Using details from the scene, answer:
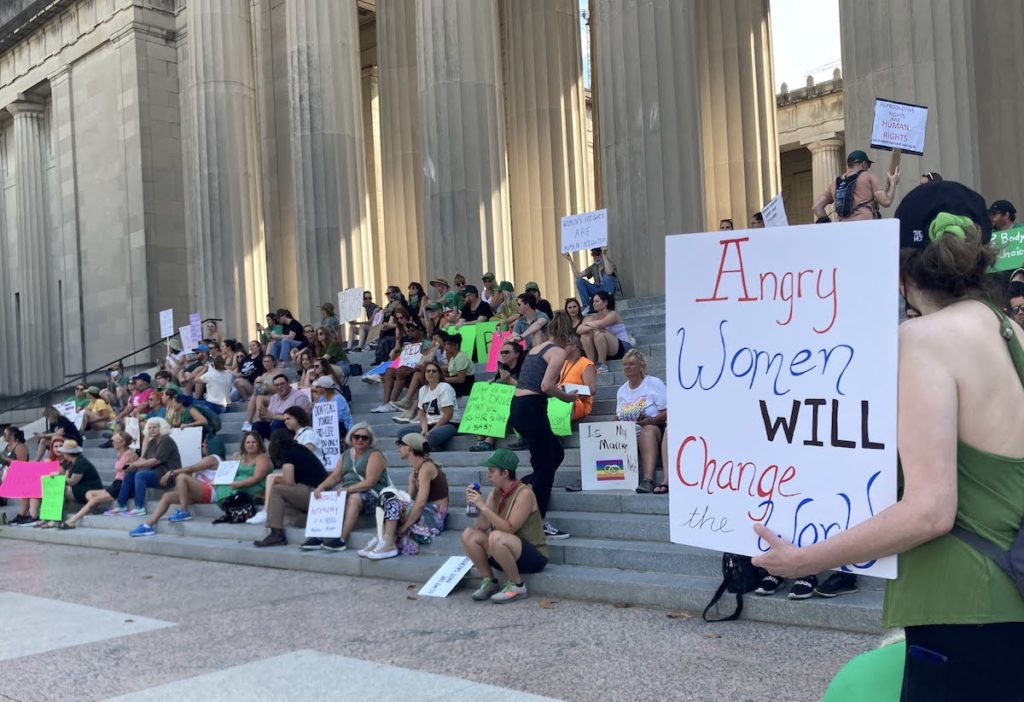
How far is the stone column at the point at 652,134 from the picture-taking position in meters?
14.4

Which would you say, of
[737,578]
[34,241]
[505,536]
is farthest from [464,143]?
[34,241]

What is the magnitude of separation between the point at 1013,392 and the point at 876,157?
1119 centimetres

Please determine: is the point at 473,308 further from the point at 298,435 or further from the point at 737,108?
the point at 737,108

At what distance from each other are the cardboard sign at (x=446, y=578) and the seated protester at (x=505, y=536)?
0.64 ft

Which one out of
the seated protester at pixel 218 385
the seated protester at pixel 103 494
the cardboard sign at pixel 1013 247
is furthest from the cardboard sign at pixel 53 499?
the cardboard sign at pixel 1013 247

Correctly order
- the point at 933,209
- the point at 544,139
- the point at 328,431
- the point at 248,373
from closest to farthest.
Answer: the point at 933,209
the point at 328,431
the point at 248,373
the point at 544,139

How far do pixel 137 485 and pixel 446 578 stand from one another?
7.49 metres

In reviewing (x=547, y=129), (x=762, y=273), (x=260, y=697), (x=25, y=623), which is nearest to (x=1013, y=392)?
(x=762, y=273)

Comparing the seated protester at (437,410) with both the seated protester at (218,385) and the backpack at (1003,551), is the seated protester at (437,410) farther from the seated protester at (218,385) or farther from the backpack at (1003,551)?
the backpack at (1003,551)

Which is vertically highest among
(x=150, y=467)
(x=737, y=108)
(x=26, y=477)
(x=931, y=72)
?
(x=737, y=108)

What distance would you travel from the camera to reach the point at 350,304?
18375mm

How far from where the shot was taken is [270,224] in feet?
86.1

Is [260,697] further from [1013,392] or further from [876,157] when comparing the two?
[876,157]

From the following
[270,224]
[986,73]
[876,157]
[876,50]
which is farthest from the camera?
[270,224]
